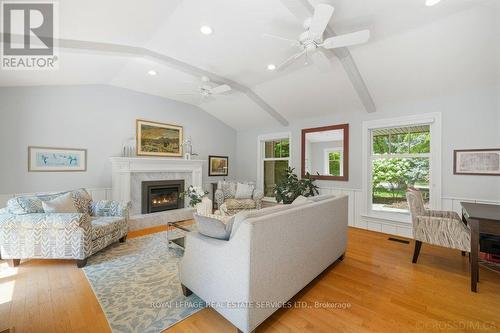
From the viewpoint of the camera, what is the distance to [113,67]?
11.8ft

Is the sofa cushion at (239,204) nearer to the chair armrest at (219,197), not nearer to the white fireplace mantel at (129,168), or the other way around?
the chair armrest at (219,197)

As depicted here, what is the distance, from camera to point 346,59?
3248 millimetres

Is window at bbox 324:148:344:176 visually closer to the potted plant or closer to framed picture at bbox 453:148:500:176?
the potted plant

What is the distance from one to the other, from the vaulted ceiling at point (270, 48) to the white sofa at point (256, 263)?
235 cm

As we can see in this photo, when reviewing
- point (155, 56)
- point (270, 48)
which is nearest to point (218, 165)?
point (155, 56)

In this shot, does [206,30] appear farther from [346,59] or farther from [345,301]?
[345,301]

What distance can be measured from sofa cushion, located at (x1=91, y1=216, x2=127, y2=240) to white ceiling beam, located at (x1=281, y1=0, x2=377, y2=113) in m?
3.69

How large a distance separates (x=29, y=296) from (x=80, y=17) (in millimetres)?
2862

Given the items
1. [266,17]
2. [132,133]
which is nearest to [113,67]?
[132,133]

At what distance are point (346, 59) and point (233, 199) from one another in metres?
3.85

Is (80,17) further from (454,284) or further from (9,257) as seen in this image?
(454,284)

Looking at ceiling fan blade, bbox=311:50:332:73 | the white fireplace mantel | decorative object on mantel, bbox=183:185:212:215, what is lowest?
decorative object on mantel, bbox=183:185:212:215

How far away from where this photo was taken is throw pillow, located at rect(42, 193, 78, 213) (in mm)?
2824

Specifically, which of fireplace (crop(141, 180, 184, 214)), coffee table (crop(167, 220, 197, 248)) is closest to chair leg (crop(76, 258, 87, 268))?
coffee table (crop(167, 220, 197, 248))
